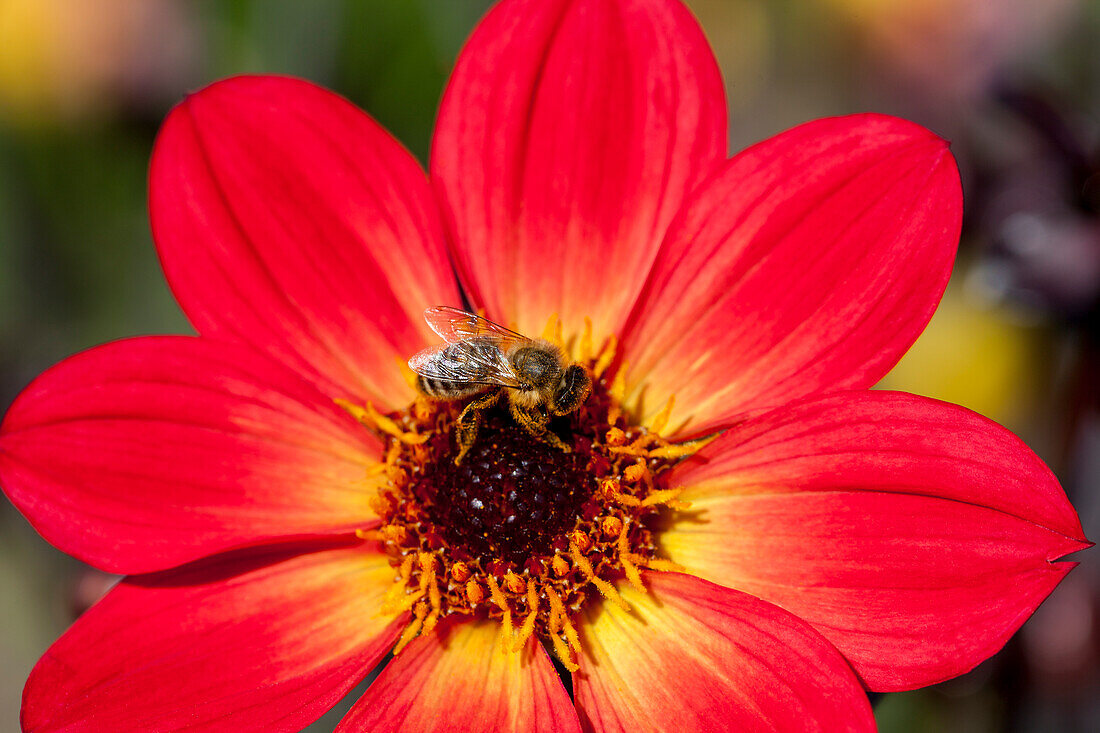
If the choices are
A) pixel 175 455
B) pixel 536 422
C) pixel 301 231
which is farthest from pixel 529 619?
pixel 301 231

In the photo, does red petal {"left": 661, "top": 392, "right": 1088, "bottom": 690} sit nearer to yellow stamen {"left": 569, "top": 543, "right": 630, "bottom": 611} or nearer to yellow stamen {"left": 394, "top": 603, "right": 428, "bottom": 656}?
yellow stamen {"left": 569, "top": 543, "right": 630, "bottom": 611}

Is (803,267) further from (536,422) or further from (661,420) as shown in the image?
(536,422)

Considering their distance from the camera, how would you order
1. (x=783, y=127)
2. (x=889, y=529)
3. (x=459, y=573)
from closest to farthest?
(x=889, y=529) < (x=459, y=573) < (x=783, y=127)

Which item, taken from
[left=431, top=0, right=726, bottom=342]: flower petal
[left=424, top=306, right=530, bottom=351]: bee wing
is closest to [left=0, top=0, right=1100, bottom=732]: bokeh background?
[left=431, top=0, right=726, bottom=342]: flower petal

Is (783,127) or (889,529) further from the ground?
(783,127)

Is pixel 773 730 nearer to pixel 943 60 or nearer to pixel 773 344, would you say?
pixel 773 344

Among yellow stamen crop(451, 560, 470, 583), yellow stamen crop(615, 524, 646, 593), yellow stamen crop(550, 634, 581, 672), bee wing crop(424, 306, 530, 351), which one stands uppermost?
bee wing crop(424, 306, 530, 351)

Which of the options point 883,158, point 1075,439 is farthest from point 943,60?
point 883,158
